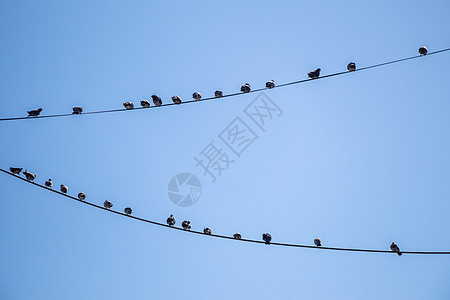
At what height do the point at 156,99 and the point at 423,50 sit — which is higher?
the point at 423,50

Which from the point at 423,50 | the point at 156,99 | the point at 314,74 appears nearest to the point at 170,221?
the point at 156,99

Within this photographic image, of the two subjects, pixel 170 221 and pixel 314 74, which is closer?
pixel 170 221

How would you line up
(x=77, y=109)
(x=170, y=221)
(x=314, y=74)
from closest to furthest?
(x=77, y=109), (x=170, y=221), (x=314, y=74)

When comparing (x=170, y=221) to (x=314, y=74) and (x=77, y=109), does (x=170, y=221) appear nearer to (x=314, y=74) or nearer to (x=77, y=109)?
(x=77, y=109)

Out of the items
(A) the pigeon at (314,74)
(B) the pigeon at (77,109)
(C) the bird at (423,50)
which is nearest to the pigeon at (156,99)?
(B) the pigeon at (77,109)

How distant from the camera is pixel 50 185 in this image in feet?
29.4

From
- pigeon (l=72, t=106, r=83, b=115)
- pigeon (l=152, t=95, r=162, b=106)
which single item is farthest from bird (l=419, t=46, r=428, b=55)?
pigeon (l=72, t=106, r=83, b=115)

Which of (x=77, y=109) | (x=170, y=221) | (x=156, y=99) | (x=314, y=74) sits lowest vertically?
(x=170, y=221)

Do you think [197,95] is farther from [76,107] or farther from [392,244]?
[392,244]

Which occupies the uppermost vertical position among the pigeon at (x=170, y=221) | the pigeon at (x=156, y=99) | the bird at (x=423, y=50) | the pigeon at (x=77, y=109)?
the bird at (x=423, y=50)

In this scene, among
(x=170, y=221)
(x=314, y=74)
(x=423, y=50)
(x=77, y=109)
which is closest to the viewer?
(x=423, y=50)

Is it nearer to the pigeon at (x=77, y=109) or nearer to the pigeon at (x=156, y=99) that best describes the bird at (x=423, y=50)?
the pigeon at (x=156, y=99)

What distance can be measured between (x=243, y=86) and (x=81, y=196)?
4.87 metres

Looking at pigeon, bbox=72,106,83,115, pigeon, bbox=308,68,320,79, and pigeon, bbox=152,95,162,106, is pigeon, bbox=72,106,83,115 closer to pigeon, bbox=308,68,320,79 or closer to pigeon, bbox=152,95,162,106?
pigeon, bbox=152,95,162,106
